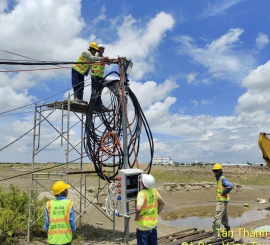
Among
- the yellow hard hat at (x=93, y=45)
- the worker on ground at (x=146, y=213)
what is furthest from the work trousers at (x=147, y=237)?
the yellow hard hat at (x=93, y=45)

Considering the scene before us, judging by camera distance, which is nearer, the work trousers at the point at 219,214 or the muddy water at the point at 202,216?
the work trousers at the point at 219,214

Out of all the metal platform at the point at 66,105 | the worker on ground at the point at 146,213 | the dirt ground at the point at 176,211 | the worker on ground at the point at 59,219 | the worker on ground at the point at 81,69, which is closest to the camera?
the worker on ground at the point at 59,219

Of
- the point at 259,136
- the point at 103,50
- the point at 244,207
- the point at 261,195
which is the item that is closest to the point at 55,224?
the point at 103,50

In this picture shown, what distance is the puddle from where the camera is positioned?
1328cm

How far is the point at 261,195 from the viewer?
22234 millimetres

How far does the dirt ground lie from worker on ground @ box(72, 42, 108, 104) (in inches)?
134

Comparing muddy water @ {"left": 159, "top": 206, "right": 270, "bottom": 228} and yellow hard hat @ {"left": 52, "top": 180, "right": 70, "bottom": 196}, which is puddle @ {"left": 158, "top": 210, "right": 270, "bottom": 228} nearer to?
muddy water @ {"left": 159, "top": 206, "right": 270, "bottom": 228}

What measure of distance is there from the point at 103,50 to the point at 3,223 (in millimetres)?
5394

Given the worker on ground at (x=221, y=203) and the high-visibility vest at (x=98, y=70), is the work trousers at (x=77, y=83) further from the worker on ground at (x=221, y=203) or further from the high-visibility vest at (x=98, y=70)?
the worker on ground at (x=221, y=203)

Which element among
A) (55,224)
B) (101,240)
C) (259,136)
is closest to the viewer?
(55,224)

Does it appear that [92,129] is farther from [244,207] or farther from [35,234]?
[244,207]

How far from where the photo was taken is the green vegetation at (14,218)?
8245mm

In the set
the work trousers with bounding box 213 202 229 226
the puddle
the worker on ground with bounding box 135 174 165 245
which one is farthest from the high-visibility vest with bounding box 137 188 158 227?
the puddle

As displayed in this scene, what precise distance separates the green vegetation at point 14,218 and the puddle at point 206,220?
5938 millimetres
